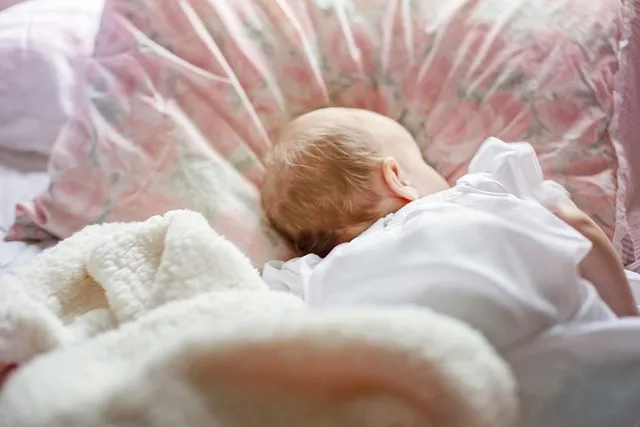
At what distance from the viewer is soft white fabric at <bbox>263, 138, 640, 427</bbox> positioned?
70 centimetres

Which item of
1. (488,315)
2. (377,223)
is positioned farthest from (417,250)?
(377,223)

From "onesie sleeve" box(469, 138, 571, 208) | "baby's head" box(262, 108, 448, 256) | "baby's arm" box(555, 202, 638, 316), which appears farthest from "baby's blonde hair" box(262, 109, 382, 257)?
"baby's arm" box(555, 202, 638, 316)

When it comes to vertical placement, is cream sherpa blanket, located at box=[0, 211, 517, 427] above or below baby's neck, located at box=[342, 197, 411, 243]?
above

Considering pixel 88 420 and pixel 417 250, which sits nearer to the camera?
pixel 88 420

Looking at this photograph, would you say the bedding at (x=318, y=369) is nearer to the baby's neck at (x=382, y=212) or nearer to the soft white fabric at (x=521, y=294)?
the soft white fabric at (x=521, y=294)

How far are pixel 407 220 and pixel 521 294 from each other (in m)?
0.19

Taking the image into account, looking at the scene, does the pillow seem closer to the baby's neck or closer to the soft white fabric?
the baby's neck

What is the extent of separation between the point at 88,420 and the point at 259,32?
736mm

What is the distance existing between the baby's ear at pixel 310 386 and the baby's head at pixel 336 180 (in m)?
0.45

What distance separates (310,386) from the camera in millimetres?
574

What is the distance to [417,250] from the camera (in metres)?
0.76

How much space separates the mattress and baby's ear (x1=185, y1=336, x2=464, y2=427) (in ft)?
1.96

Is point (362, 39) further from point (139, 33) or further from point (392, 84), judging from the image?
point (139, 33)

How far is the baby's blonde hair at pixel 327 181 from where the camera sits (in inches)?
39.3
